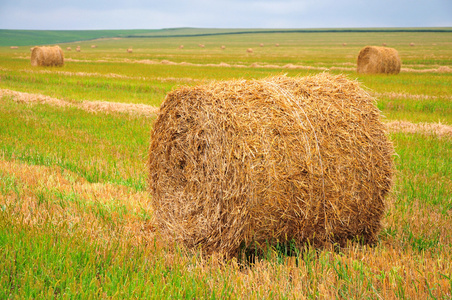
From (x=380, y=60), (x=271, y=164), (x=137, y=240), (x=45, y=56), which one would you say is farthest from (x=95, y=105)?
(x=380, y=60)

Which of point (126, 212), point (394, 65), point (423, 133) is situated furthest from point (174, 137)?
point (394, 65)

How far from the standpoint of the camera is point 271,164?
4168 mm

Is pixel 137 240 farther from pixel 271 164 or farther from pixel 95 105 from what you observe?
pixel 95 105

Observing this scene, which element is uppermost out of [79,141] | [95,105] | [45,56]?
[45,56]

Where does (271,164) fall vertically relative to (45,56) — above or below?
below

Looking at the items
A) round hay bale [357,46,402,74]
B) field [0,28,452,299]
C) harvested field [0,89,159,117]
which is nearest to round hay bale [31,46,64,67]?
harvested field [0,89,159,117]

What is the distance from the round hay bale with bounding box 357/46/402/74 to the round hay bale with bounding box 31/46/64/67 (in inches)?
895

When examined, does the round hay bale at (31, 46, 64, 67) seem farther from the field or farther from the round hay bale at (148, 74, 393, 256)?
the round hay bale at (148, 74, 393, 256)

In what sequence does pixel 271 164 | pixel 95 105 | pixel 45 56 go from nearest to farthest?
pixel 271 164, pixel 95 105, pixel 45 56

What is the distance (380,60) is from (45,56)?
24126mm

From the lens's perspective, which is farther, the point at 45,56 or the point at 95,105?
the point at 45,56

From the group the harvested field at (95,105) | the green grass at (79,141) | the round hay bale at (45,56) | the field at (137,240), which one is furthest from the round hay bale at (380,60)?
the round hay bale at (45,56)

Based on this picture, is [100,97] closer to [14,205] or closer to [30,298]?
[14,205]

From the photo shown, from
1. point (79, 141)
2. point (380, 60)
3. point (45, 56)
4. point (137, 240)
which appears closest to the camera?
point (137, 240)
